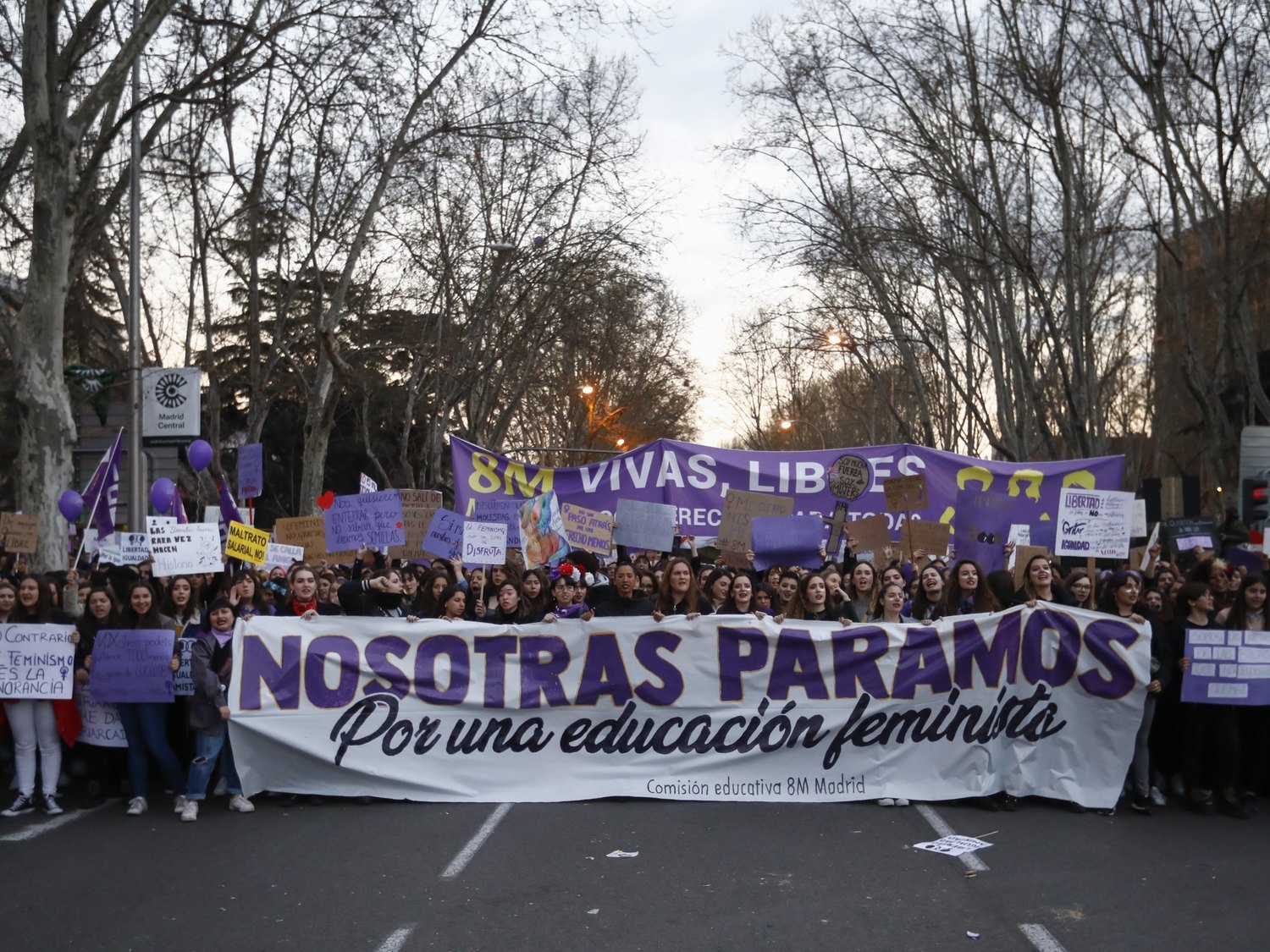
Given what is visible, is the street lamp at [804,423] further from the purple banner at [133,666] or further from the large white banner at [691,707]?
the purple banner at [133,666]

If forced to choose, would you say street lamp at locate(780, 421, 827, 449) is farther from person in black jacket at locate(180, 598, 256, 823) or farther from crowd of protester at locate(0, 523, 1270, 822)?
person in black jacket at locate(180, 598, 256, 823)

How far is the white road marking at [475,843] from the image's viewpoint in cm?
666

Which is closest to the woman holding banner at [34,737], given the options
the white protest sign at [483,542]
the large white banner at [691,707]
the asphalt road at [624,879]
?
Answer: the asphalt road at [624,879]

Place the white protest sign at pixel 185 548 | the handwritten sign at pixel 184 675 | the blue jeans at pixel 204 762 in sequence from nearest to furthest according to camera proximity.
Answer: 1. the blue jeans at pixel 204 762
2. the handwritten sign at pixel 184 675
3. the white protest sign at pixel 185 548

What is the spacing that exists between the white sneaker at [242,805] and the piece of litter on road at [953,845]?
3984 millimetres

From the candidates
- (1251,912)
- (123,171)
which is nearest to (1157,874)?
(1251,912)

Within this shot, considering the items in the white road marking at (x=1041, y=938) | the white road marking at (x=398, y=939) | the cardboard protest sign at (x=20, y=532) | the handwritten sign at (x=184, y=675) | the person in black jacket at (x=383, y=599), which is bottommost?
the white road marking at (x=398, y=939)

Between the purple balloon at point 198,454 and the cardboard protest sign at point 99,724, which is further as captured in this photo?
the purple balloon at point 198,454

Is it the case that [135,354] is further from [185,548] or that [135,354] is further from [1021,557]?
[1021,557]

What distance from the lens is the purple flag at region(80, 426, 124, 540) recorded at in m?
15.8

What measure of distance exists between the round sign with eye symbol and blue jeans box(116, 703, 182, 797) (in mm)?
7737

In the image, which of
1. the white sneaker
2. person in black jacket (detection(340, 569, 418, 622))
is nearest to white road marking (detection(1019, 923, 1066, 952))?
the white sneaker

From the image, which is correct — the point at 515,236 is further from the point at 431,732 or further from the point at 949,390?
the point at 431,732

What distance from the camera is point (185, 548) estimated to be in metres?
9.43
